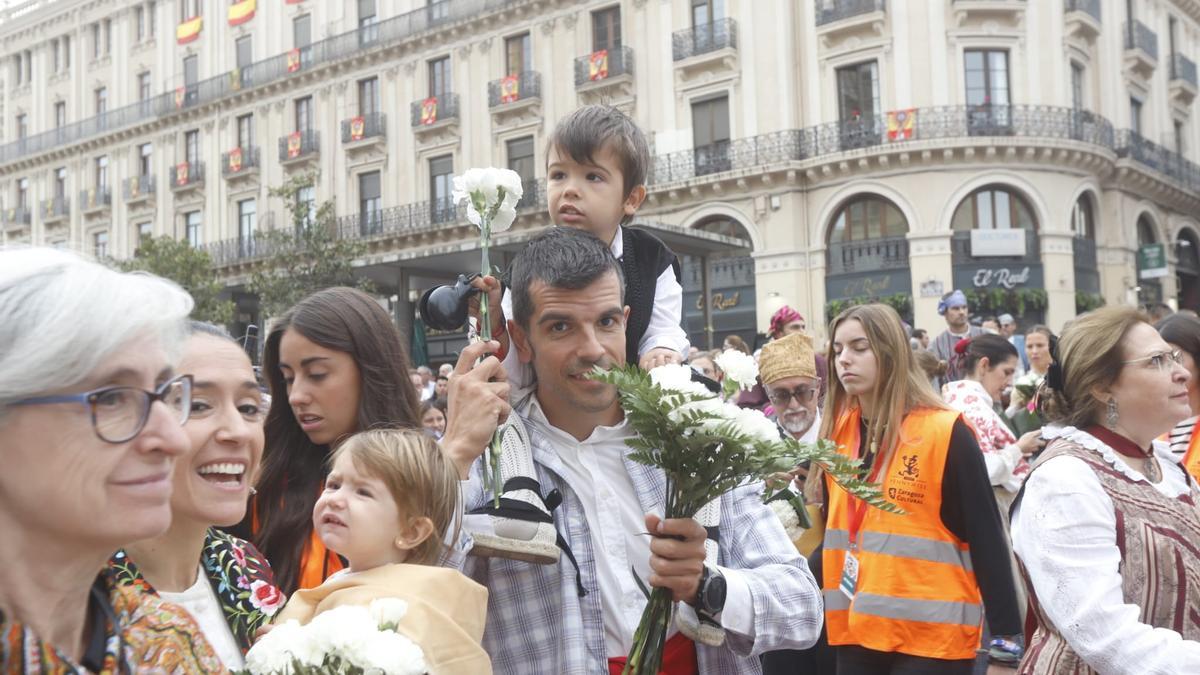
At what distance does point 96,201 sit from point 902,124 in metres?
34.4

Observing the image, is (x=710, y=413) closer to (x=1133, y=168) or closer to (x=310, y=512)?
(x=310, y=512)

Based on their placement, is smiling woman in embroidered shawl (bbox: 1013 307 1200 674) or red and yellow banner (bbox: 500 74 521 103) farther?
red and yellow banner (bbox: 500 74 521 103)

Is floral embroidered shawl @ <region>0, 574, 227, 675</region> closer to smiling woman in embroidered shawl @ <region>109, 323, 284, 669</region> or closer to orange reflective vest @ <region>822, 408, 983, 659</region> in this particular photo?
smiling woman in embroidered shawl @ <region>109, 323, 284, 669</region>

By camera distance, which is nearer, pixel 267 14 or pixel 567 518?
pixel 567 518

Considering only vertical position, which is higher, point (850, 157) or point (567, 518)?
point (850, 157)

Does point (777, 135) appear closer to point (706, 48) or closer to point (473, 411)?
point (706, 48)

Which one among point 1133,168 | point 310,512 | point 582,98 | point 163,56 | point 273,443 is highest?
point 163,56

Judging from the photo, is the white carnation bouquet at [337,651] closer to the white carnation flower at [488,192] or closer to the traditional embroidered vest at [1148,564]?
the white carnation flower at [488,192]

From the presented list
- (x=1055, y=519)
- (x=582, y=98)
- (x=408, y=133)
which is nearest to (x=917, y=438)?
(x=1055, y=519)

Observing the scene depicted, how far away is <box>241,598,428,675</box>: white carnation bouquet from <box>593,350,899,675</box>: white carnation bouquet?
644 mm

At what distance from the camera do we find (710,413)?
2047mm

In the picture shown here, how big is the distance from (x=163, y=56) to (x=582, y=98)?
21.2 meters

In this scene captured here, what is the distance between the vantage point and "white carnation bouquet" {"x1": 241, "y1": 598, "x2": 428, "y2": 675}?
1714 millimetres

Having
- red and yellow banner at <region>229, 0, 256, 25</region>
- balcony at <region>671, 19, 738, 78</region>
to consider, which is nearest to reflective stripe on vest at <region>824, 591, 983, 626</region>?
balcony at <region>671, 19, 738, 78</region>
